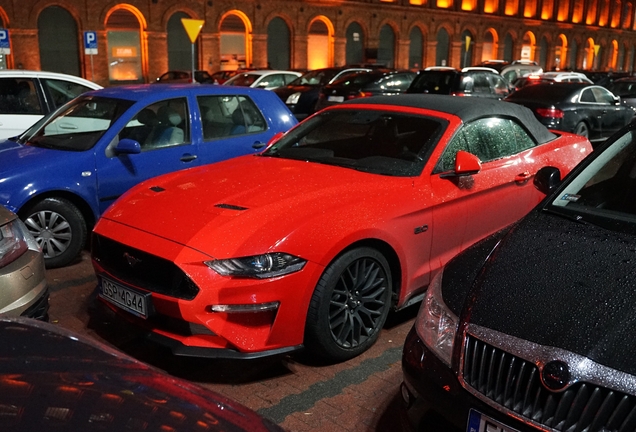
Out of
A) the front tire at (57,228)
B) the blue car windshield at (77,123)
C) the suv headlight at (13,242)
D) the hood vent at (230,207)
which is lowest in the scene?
the front tire at (57,228)

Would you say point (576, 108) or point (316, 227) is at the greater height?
point (316, 227)

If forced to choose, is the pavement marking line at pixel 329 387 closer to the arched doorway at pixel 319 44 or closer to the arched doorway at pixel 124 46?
the arched doorway at pixel 124 46

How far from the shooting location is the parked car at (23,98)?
8375mm

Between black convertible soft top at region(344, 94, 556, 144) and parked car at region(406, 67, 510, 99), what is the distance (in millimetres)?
10057

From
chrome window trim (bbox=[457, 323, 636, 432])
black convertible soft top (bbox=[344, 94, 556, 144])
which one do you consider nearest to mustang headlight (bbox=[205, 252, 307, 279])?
chrome window trim (bbox=[457, 323, 636, 432])

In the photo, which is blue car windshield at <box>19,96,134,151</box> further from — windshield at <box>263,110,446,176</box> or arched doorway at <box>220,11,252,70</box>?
arched doorway at <box>220,11,252,70</box>

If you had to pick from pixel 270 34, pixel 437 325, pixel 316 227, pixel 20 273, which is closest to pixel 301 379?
pixel 316 227

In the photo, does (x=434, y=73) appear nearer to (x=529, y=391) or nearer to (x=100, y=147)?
(x=100, y=147)

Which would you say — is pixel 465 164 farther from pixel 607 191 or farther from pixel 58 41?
pixel 58 41

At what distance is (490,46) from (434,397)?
1935 inches

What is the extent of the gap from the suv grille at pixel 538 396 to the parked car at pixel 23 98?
24.7 feet

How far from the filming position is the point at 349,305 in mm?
3930

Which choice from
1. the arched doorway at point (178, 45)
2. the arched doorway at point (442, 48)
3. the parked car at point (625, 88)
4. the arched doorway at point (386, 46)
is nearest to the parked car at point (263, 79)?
the parked car at point (625, 88)

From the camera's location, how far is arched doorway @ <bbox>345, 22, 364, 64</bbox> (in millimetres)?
38688
